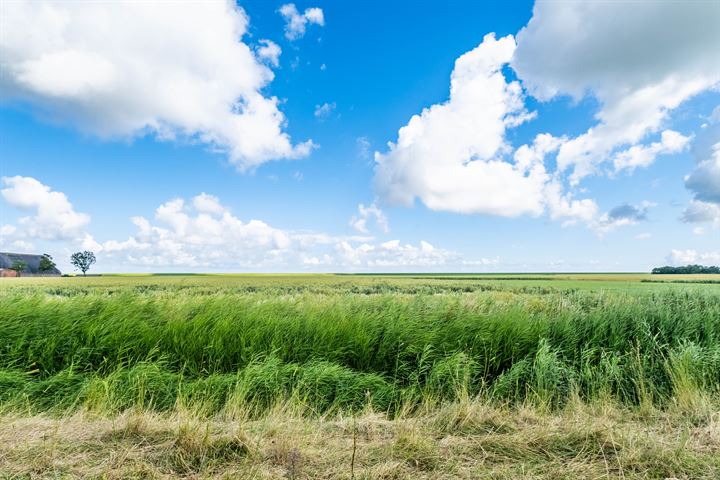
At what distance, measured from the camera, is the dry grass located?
3.24 meters

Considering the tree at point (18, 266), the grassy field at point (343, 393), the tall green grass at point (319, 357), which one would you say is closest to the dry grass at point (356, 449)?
the grassy field at point (343, 393)

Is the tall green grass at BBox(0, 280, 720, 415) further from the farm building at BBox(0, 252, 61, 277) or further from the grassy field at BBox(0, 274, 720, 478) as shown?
the farm building at BBox(0, 252, 61, 277)

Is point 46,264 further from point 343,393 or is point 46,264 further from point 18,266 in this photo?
point 343,393

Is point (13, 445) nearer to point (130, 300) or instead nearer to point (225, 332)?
point (225, 332)

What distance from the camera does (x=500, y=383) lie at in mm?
6078

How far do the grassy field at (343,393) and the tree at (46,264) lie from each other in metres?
111

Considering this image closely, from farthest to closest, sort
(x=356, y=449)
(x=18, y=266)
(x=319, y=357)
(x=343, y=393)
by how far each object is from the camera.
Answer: (x=18, y=266) < (x=319, y=357) < (x=343, y=393) < (x=356, y=449)

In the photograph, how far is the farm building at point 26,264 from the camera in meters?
67.8

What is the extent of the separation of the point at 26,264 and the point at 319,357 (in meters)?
109

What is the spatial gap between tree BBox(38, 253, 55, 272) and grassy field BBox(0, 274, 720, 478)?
110857mm

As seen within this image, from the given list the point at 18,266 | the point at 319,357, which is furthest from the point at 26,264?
the point at 319,357

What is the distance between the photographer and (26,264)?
82.7m

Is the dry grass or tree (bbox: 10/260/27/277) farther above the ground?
tree (bbox: 10/260/27/277)

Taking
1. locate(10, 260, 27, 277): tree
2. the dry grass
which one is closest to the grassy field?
the dry grass
